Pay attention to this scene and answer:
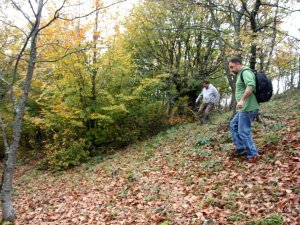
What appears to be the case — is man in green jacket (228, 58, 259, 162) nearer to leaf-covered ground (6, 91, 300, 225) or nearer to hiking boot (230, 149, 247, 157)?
hiking boot (230, 149, 247, 157)

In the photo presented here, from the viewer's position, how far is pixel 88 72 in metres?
11.9

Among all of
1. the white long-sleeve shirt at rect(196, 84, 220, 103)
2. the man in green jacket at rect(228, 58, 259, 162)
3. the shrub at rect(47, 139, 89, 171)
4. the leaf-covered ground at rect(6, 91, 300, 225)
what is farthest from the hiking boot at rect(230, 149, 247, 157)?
the shrub at rect(47, 139, 89, 171)

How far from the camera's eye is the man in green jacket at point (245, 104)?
216 inches

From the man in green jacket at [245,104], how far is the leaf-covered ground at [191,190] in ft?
1.48

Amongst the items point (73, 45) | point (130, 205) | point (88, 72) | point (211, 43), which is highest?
point (211, 43)

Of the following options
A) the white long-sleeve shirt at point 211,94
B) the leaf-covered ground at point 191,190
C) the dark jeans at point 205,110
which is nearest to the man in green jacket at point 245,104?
the leaf-covered ground at point 191,190

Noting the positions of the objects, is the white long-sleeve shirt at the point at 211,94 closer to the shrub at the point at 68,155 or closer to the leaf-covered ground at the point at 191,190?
the leaf-covered ground at the point at 191,190

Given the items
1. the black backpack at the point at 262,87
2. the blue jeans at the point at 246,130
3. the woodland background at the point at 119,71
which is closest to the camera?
the black backpack at the point at 262,87

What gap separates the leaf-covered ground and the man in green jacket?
0.45 metres

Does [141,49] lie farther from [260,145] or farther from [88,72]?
[260,145]

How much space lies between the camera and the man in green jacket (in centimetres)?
549

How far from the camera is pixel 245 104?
223 inches

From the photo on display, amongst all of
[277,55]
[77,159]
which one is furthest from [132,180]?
[277,55]

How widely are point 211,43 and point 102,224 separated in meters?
12.7
